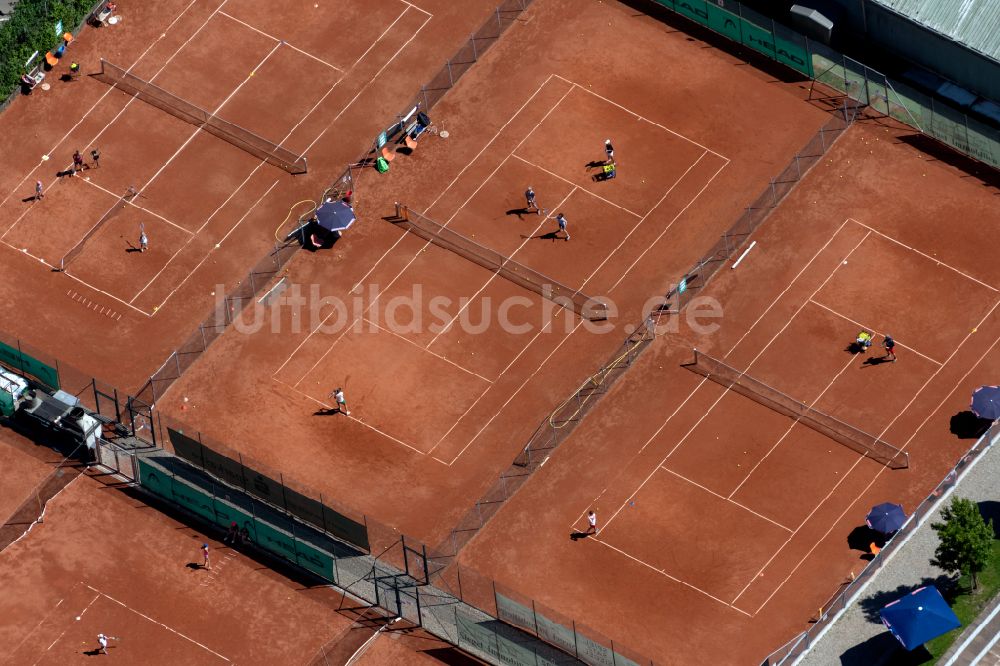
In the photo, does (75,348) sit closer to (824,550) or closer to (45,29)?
(45,29)

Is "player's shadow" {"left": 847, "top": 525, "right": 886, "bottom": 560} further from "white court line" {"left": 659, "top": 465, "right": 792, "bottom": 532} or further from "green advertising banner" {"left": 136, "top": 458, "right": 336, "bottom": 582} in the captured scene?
"green advertising banner" {"left": 136, "top": 458, "right": 336, "bottom": 582}

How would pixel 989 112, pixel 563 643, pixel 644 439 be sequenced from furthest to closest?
pixel 989 112 → pixel 644 439 → pixel 563 643

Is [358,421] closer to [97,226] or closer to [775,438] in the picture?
[97,226]

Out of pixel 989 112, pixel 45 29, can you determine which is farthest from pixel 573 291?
pixel 45 29

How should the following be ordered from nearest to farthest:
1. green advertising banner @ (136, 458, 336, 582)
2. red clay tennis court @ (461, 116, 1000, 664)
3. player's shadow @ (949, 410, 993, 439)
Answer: red clay tennis court @ (461, 116, 1000, 664), green advertising banner @ (136, 458, 336, 582), player's shadow @ (949, 410, 993, 439)

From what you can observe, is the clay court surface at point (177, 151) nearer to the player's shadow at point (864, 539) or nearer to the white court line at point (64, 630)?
the white court line at point (64, 630)

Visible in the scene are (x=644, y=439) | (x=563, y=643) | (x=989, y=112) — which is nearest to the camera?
(x=563, y=643)

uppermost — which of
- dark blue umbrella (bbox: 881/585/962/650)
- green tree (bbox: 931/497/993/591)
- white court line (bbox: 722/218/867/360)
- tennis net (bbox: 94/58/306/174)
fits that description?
tennis net (bbox: 94/58/306/174)

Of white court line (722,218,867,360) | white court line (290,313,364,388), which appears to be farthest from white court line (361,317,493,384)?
white court line (722,218,867,360)
